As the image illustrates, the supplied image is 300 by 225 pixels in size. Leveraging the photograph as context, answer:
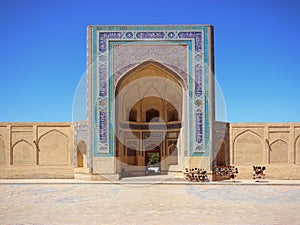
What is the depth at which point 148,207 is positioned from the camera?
923cm

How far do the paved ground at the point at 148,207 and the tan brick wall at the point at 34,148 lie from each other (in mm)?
5618

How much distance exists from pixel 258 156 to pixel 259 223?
37.7ft

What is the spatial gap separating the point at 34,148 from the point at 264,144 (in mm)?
10580

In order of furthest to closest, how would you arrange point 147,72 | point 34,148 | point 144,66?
point 34,148 → point 147,72 → point 144,66

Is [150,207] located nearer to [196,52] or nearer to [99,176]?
[99,176]

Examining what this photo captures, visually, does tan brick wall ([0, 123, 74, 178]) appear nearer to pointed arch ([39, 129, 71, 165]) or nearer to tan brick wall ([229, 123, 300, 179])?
pointed arch ([39, 129, 71, 165])

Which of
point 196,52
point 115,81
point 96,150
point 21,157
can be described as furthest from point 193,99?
point 21,157

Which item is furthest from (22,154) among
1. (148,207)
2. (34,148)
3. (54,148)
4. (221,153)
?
(148,207)

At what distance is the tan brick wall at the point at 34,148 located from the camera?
18.4 meters

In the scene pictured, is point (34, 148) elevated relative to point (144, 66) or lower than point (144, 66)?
lower

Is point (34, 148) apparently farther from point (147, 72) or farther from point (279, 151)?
point (279, 151)

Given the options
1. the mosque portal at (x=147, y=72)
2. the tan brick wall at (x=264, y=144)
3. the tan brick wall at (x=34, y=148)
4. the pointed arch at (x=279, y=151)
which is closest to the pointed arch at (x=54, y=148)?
the tan brick wall at (x=34, y=148)

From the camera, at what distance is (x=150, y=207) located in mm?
9227

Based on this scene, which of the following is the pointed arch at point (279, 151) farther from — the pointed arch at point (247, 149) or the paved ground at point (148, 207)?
the paved ground at point (148, 207)
